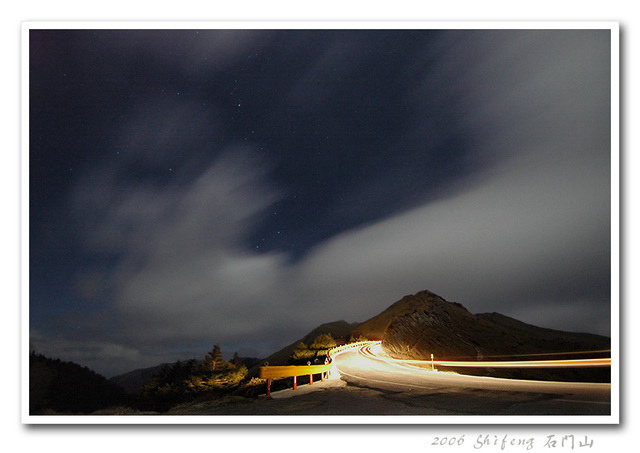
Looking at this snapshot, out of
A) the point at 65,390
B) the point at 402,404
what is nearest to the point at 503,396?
the point at 402,404

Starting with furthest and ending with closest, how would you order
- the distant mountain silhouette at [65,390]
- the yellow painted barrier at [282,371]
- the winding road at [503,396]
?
the yellow painted barrier at [282,371]
the distant mountain silhouette at [65,390]
the winding road at [503,396]

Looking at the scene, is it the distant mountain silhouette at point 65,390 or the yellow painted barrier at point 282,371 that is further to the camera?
the yellow painted barrier at point 282,371

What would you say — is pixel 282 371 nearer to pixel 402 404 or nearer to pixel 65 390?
pixel 402 404

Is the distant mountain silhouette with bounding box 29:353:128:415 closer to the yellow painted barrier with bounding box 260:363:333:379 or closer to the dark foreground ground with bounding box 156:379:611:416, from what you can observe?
the dark foreground ground with bounding box 156:379:611:416

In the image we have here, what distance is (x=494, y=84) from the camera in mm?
5043

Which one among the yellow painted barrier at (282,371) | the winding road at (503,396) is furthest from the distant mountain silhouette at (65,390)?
the winding road at (503,396)

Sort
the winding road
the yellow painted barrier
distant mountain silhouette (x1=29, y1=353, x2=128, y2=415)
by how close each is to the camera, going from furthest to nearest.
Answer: the yellow painted barrier → distant mountain silhouette (x1=29, y1=353, x2=128, y2=415) → the winding road

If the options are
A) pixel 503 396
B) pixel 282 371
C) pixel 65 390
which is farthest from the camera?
pixel 282 371

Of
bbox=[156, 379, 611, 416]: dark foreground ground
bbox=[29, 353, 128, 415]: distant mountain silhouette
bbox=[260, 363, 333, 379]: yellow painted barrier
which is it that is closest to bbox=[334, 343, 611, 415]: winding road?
bbox=[156, 379, 611, 416]: dark foreground ground

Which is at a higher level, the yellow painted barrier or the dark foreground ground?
the yellow painted barrier

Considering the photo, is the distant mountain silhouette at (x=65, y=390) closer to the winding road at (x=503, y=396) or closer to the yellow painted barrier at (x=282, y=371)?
the yellow painted barrier at (x=282, y=371)

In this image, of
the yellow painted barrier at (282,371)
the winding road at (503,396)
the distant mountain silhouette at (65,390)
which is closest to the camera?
the winding road at (503,396)

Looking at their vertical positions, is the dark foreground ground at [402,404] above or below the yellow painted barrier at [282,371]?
below
